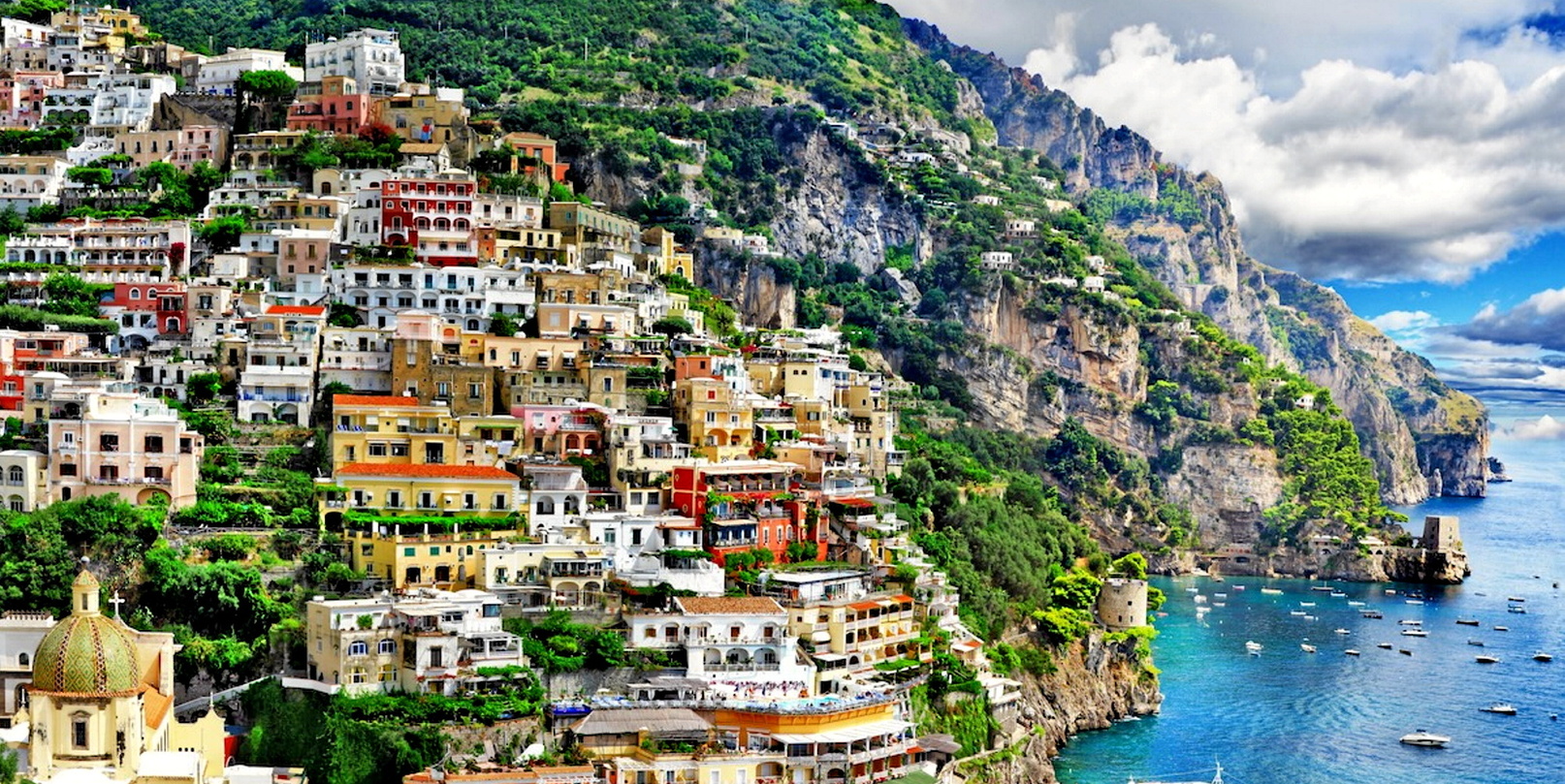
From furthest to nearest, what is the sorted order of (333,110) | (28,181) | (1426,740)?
(333,110)
(28,181)
(1426,740)

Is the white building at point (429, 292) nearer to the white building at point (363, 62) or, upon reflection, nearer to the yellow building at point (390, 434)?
the yellow building at point (390, 434)

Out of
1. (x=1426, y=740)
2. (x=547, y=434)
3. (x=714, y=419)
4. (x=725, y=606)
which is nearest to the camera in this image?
(x=725, y=606)

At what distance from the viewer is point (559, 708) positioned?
45219mm

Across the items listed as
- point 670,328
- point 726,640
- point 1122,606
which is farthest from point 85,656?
point 1122,606

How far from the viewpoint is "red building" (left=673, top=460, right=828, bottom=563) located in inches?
2140

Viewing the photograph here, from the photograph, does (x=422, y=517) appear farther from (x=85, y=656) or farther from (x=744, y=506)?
(x=85, y=656)

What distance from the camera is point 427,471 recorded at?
53062 mm

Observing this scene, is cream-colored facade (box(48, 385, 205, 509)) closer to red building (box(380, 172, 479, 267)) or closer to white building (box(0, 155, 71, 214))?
red building (box(380, 172, 479, 267))

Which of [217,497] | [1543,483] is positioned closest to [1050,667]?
[217,497]

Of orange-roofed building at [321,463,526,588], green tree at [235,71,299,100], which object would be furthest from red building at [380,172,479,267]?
orange-roofed building at [321,463,526,588]

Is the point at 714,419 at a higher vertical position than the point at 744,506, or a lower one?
higher

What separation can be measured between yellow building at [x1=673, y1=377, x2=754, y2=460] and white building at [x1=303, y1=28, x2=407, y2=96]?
90.8 ft

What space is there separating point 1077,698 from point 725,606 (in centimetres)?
2103

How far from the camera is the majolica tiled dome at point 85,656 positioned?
3497cm
